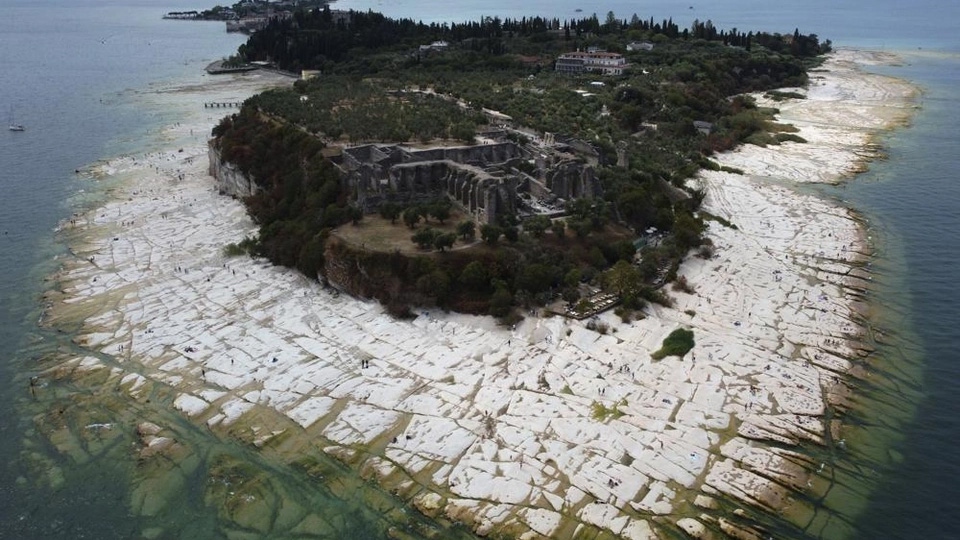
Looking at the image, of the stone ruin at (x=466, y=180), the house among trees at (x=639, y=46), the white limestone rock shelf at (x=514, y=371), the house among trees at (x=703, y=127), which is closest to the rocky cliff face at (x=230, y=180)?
the white limestone rock shelf at (x=514, y=371)

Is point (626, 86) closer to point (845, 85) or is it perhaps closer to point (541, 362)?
point (845, 85)

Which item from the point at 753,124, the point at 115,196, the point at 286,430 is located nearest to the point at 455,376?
the point at 286,430

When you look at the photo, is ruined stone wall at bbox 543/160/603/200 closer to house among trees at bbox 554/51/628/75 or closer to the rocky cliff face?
the rocky cliff face

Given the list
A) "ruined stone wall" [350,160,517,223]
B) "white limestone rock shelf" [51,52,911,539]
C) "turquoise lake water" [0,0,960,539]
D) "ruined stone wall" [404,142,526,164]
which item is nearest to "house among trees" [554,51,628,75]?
"turquoise lake water" [0,0,960,539]

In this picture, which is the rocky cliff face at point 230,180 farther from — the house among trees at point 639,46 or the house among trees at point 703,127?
the house among trees at point 639,46

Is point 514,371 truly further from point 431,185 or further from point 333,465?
point 431,185
